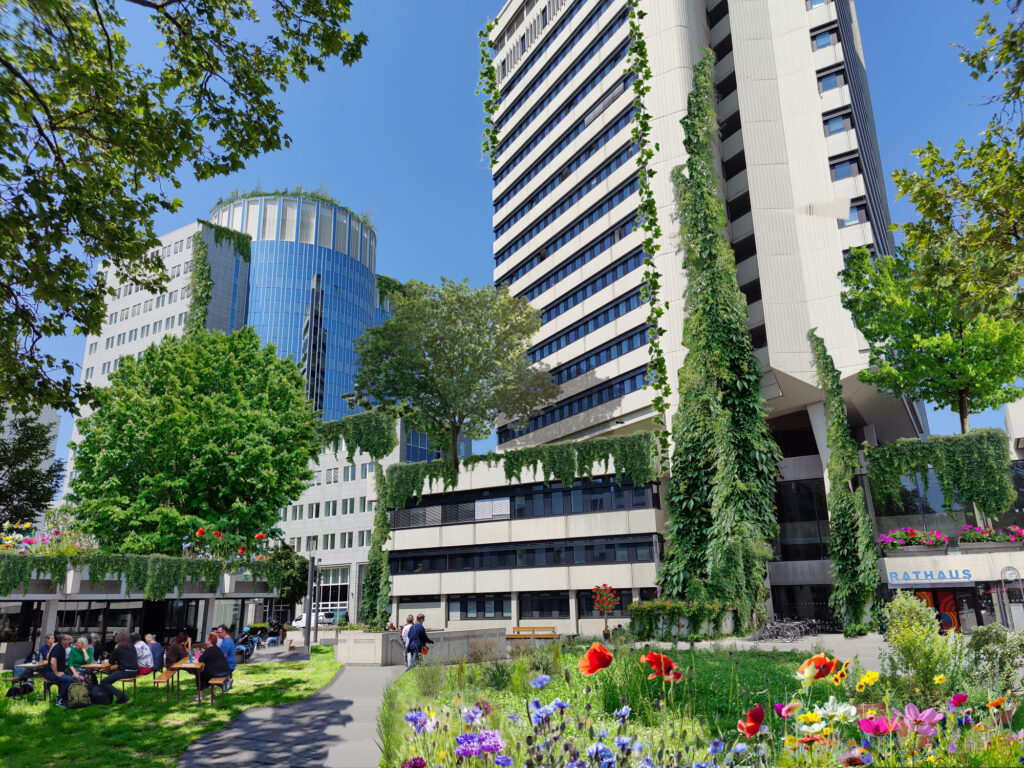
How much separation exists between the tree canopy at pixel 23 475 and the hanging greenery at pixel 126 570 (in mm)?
24322

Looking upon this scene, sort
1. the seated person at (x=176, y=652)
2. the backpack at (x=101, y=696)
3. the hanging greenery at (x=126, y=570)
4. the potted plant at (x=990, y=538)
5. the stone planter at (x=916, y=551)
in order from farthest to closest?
1. the stone planter at (x=916, y=551)
2. the potted plant at (x=990, y=538)
3. the hanging greenery at (x=126, y=570)
4. the seated person at (x=176, y=652)
5. the backpack at (x=101, y=696)

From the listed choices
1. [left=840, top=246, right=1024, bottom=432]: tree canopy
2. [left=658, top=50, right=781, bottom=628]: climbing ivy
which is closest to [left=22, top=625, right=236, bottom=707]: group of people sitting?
[left=658, top=50, right=781, bottom=628]: climbing ivy

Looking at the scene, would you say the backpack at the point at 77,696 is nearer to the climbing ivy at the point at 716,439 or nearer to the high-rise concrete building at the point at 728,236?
the climbing ivy at the point at 716,439

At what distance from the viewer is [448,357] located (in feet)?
133

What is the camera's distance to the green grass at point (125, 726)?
9.35 meters

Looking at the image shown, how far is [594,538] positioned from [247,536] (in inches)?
708

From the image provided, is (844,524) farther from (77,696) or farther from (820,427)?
(77,696)

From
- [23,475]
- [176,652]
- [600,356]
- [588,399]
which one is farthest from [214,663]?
[23,475]

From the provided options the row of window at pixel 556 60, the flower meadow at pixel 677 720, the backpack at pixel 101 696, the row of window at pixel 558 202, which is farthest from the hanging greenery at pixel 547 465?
the backpack at pixel 101 696

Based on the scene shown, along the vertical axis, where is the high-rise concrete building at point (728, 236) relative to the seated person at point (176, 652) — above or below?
above

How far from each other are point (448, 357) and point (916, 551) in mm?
25472

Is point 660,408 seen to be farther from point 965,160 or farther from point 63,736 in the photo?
point 63,736

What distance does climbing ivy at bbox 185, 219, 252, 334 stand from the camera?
2857 inches

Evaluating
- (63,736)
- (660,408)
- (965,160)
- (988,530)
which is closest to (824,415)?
(988,530)
